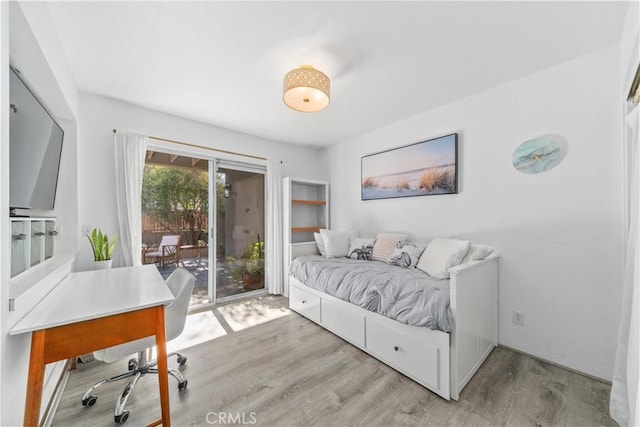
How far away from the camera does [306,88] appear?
1805 millimetres

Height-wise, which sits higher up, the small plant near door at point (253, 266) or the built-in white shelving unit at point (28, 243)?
the built-in white shelving unit at point (28, 243)

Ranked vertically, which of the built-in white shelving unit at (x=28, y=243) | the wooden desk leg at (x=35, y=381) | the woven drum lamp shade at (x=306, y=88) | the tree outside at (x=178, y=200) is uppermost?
the woven drum lamp shade at (x=306, y=88)

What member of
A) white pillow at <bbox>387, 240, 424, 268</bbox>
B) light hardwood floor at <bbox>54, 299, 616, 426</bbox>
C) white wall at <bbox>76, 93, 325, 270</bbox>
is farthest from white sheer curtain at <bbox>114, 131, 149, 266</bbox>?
white pillow at <bbox>387, 240, 424, 268</bbox>

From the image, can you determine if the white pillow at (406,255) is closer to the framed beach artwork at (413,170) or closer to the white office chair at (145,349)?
the framed beach artwork at (413,170)

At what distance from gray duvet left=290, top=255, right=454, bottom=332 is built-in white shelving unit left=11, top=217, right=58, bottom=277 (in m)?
2.13

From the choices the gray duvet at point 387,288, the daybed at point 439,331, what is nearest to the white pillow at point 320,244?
the gray duvet at point 387,288

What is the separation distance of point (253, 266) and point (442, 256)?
106 inches

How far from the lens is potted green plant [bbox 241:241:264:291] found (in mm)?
3628

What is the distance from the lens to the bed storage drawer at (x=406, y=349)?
1644 millimetres

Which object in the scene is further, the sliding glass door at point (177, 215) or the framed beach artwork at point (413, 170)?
the sliding glass door at point (177, 215)

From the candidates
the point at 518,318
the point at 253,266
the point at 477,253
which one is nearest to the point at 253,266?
the point at 253,266

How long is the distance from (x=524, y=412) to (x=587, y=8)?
251cm

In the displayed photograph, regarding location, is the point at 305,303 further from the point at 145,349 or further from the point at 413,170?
the point at 413,170

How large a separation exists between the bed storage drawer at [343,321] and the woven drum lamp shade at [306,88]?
1.88 metres
